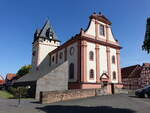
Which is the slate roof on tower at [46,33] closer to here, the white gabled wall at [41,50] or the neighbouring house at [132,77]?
the white gabled wall at [41,50]

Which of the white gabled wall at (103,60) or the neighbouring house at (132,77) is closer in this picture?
the white gabled wall at (103,60)

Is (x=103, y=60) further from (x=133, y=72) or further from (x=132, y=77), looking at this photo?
(x=133, y=72)

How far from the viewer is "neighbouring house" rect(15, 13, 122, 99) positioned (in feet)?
76.4

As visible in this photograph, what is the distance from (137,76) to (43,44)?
28719mm

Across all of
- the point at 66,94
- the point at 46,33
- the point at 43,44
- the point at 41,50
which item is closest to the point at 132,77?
the point at 41,50

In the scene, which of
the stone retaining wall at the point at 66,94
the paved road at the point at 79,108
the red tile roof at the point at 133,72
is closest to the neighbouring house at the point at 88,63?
the stone retaining wall at the point at 66,94

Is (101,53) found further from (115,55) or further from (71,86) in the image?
(71,86)

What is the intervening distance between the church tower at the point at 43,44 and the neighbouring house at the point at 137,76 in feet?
79.4

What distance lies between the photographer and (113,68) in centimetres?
2914

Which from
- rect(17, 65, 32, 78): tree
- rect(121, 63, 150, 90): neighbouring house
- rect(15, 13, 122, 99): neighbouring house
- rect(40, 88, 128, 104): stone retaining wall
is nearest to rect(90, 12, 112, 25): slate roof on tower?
rect(15, 13, 122, 99): neighbouring house

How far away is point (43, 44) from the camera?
141ft

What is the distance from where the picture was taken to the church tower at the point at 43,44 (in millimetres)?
41406

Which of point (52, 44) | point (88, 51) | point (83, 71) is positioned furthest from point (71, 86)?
point (52, 44)

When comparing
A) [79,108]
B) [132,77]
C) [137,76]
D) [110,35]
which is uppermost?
[110,35]
